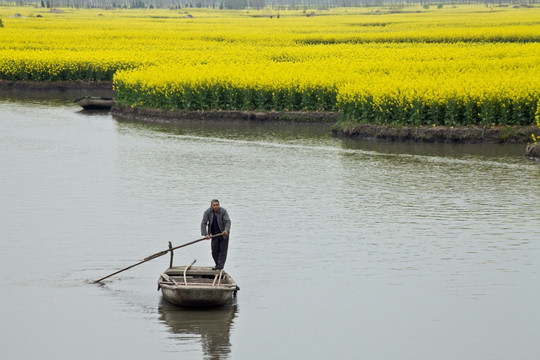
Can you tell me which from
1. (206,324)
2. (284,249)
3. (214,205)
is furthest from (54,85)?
(206,324)

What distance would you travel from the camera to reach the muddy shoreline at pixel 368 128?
40.6 m

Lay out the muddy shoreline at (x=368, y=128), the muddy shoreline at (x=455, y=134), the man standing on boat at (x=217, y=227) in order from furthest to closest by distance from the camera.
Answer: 1. the muddy shoreline at (x=368, y=128)
2. the muddy shoreline at (x=455, y=134)
3. the man standing on boat at (x=217, y=227)

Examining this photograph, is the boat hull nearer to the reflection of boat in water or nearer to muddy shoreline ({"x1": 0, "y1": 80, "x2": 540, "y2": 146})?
the reflection of boat in water

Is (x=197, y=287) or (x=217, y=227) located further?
(x=217, y=227)

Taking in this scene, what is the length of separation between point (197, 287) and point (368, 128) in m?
26.0

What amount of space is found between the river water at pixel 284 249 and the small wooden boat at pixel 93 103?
1397 centimetres

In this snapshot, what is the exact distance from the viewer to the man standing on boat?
1886 centimetres

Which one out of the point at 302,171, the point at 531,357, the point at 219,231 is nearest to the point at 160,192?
the point at 302,171

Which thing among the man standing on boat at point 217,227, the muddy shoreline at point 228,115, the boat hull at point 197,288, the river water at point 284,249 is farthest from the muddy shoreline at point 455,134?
the boat hull at point 197,288

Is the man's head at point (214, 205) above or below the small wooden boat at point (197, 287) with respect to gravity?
above

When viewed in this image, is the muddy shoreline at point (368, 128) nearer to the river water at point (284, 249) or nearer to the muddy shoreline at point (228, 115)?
the muddy shoreline at point (228, 115)

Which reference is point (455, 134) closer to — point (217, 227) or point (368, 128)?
point (368, 128)

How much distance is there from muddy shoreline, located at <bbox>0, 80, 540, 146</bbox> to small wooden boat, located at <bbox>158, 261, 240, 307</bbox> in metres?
21.2

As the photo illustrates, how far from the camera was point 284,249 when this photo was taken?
75.8 feet
